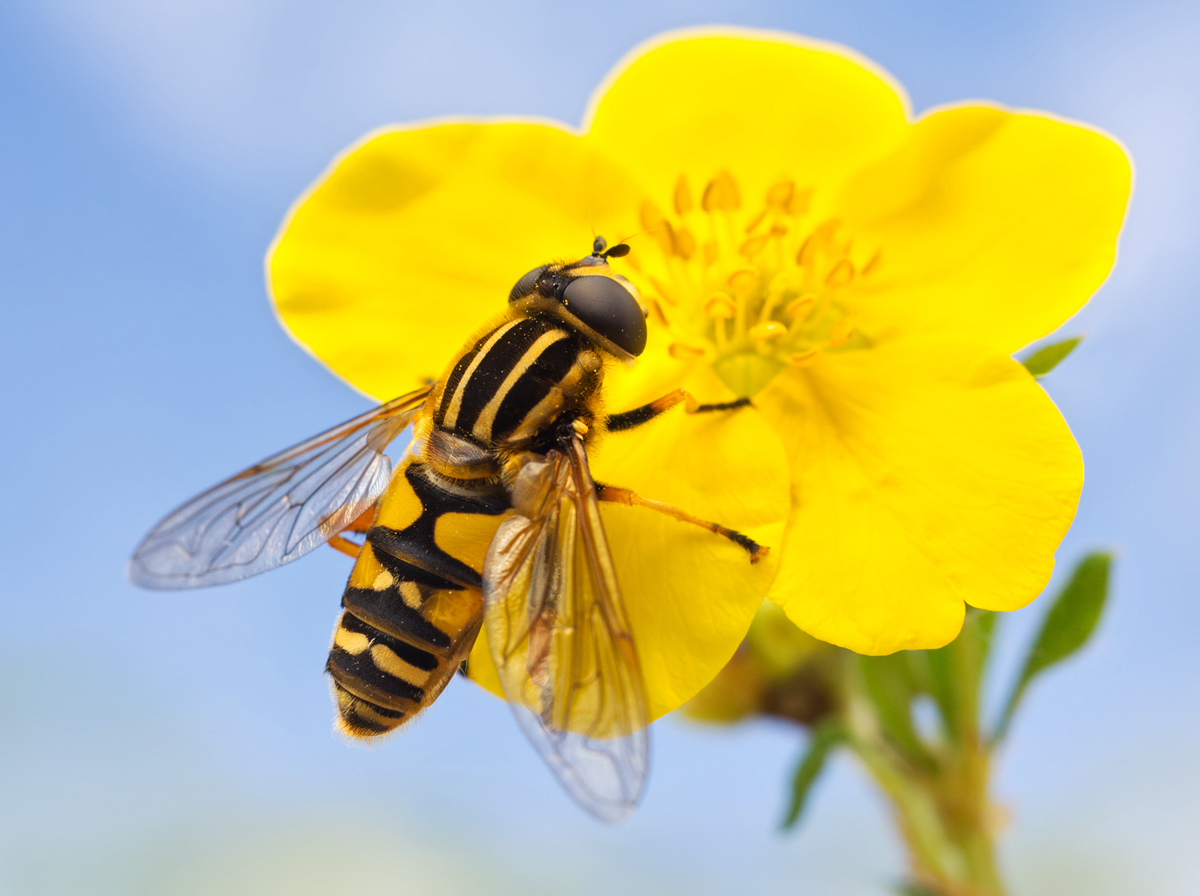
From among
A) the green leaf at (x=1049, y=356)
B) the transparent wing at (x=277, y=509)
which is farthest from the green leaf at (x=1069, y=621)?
the transparent wing at (x=277, y=509)

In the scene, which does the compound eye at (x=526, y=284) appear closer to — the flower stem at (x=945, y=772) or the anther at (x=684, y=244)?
the anther at (x=684, y=244)

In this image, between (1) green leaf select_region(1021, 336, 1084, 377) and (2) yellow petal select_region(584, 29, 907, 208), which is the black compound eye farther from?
(1) green leaf select_region(1021, 336, 1084, 377)

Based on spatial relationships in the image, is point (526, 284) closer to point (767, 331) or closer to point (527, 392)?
point (527, 392)

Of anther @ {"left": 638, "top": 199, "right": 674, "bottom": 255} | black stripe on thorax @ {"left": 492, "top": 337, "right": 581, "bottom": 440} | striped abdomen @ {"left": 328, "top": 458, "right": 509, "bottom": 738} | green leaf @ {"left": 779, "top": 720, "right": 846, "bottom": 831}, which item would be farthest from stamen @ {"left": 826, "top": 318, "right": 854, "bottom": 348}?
green leaf @ {"left": 779, "top": 720, "right": 846, "bottom": 831}

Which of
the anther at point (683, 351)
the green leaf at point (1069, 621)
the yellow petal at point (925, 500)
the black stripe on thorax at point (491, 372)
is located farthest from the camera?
the green leaf at point (1069, 621)

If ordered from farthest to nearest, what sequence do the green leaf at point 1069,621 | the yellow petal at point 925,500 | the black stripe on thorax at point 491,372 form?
the green leaf at point 1069,621 → the black stripe on thorax at point 491,372 → the yellow petal at point 925,500

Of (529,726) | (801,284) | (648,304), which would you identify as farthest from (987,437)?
(529,726)
